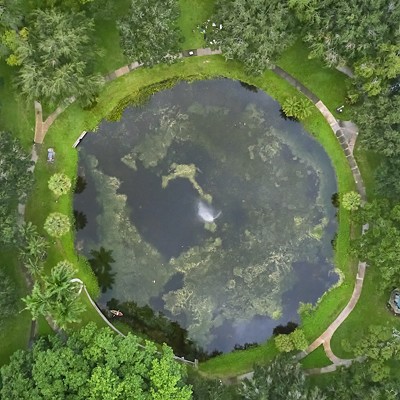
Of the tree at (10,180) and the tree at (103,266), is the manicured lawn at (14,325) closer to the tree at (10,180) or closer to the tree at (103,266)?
the tree at (10,180)

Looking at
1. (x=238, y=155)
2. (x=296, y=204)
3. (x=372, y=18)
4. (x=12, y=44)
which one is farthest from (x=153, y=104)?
(x=372, y=18)

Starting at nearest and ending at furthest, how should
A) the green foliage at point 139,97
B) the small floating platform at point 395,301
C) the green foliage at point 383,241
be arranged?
the green foliage at point 383,241 → the small floating platform at point 395,301 → the green foliage at point 139,97

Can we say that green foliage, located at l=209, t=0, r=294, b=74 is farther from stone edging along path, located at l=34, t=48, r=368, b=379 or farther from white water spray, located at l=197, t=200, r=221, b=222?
white water spray, located at l=197, t=200, r=221, b=222

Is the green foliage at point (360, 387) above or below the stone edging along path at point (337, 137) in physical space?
below

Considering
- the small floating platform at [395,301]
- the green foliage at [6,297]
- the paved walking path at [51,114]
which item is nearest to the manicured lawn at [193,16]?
the paved walking path at [51,114]

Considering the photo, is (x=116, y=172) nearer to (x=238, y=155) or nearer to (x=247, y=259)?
(x=238, y=155)

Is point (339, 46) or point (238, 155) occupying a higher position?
point (339, 46)

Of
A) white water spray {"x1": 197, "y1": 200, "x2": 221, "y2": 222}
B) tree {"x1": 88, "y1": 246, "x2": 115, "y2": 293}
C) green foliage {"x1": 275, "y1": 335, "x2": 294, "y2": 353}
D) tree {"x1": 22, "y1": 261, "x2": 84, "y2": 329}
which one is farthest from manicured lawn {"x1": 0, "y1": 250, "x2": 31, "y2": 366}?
green foliage {"x1": 275, "y1": 335, "x2": 294, "y2": 353}
